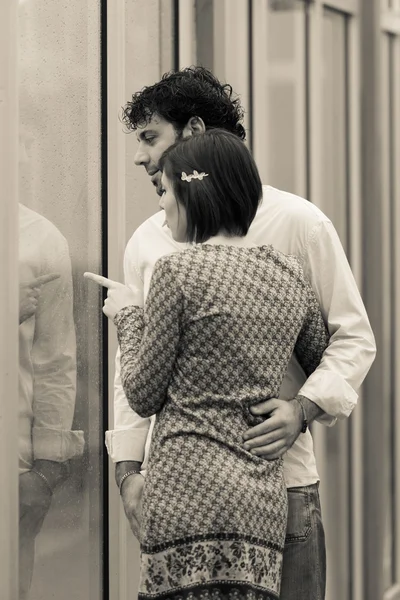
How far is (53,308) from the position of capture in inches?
101

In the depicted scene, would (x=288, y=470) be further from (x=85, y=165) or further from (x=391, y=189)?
(x=391, y=189)

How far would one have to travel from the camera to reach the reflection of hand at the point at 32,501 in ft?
8.02

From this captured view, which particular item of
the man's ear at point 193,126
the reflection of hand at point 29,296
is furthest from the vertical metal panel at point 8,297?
the man's ear at point 193,126

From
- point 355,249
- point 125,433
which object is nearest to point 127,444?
point 125,433

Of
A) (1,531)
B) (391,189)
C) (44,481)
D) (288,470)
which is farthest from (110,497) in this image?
(391,189)

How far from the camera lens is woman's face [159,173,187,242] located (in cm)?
185

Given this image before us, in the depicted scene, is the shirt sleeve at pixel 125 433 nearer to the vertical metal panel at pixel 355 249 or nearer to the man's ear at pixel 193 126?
the man's ear at pixel 193 126

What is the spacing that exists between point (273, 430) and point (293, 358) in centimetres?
32

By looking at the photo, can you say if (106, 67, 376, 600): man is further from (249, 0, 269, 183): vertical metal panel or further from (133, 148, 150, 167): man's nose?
(249, 0, 269, 183): vertical metal panel

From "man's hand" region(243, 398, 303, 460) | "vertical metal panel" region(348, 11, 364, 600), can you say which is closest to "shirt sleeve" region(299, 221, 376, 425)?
"man's hand" region(243, 398, 303, 460)

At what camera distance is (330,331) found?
6.93 feet

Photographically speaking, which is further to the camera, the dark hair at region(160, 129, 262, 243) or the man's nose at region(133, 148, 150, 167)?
the man's nose at region(133, 148, 150, 167)

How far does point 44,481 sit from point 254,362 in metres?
1.00

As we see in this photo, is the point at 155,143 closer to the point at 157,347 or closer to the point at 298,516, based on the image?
the point at 157,347
